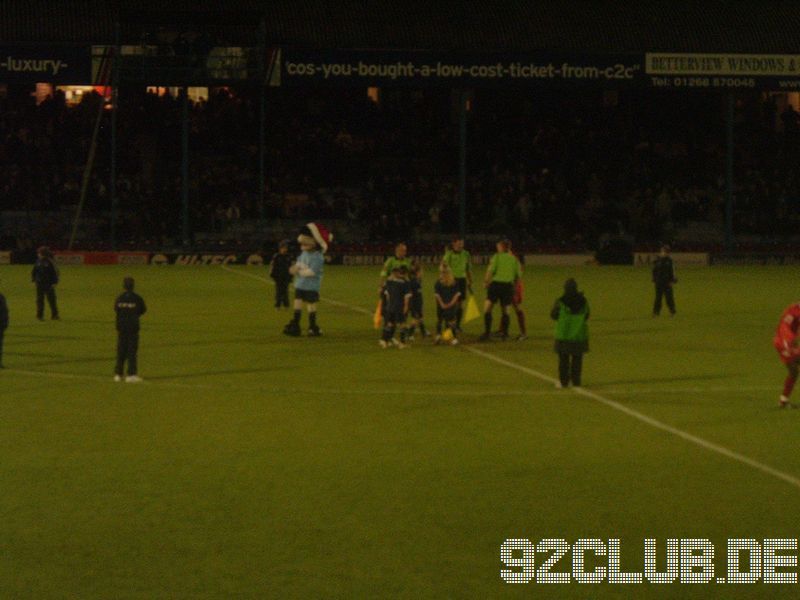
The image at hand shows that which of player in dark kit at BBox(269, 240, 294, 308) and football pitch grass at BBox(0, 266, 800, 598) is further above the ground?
player in dark kit at BBox(269, 240, 294, 308)

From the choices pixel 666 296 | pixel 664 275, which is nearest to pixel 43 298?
pixel 664 275

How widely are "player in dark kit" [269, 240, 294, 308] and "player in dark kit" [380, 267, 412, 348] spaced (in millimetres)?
6052

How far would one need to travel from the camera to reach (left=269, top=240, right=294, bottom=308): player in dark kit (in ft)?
101

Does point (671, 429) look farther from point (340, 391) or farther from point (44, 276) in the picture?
point (44, 276)

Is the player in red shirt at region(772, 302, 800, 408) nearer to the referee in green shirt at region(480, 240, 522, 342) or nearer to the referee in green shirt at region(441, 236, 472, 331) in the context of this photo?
the referee in green shirt at region(480, 240, 522, 342)

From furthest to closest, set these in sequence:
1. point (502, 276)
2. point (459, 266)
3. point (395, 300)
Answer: point (459, 266) < point (502, 276) < point (395, 300)

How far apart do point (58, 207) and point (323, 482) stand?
146 ft

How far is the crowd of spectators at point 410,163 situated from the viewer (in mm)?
55625

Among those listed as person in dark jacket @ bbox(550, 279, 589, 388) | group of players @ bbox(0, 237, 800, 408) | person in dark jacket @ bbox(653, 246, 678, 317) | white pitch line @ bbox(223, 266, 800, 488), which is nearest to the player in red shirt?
group of players @ bbox(0, 237, 800, 408)

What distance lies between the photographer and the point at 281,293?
32031mm

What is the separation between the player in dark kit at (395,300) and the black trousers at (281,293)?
769cm

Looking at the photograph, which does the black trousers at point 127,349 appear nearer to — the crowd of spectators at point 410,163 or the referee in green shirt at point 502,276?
the referee in green shirt at point 502,276

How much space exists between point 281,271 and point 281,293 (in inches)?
38.1

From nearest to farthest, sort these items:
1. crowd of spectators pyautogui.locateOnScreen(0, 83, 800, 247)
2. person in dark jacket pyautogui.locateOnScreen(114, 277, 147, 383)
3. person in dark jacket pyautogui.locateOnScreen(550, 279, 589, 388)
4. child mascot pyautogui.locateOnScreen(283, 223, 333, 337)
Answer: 1. person in dark jacket pyautogui.locateOnScreen(550, 279, 589, 388)
2. person in dark jacket pyautogui.locateOnScreen(114, 277, 147, 383)
3. child mascot pyautogui.locateOnScreen(283, 223, 333, 337)
4. crowd of spectators pyautogui.locateOnScreen(0, 83, 800, 247)
